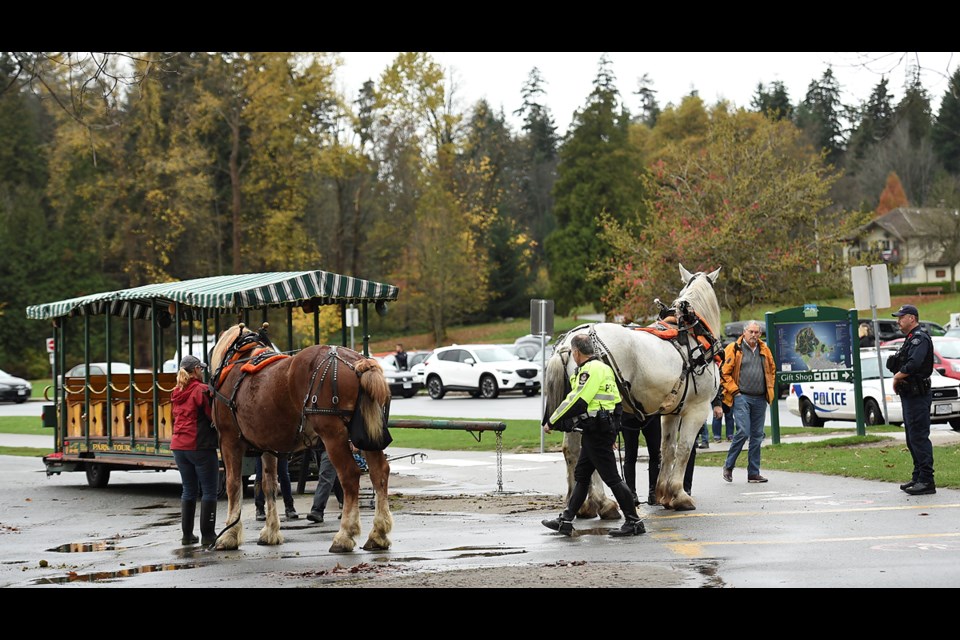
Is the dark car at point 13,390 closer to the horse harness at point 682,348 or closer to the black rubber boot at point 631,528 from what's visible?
the horse harness at point 682,348

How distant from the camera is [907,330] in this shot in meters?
13.5

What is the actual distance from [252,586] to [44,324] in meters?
57.3

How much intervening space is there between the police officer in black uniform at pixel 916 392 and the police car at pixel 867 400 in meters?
8.09

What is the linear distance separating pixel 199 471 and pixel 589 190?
62.9m

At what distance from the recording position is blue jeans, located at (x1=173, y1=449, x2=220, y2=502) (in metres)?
11.9

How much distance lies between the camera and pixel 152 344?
56.9ft

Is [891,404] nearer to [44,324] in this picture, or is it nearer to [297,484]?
[297,484]

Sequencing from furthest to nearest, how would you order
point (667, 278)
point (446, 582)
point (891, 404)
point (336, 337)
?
point (336, 337) → point (667, 278) → point (891, 404) → point (446, 582)

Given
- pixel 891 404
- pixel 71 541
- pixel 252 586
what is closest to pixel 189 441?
pixel 71 541

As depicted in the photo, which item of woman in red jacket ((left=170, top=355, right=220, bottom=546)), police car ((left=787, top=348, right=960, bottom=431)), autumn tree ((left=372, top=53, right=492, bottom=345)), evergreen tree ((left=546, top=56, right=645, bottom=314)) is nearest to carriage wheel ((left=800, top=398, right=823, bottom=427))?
police car ((left=787, top=348, right=960, bottom=431))

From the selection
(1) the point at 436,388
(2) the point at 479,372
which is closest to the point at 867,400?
(2) the point at 479,372

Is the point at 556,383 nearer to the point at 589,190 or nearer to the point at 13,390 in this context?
the point at 13,390

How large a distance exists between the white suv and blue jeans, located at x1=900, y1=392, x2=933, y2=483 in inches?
1056
